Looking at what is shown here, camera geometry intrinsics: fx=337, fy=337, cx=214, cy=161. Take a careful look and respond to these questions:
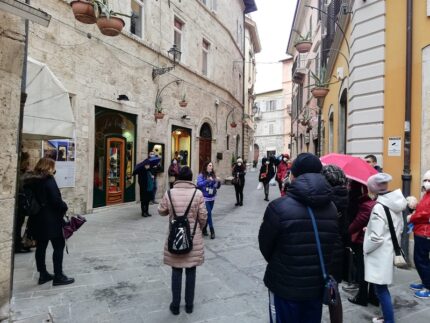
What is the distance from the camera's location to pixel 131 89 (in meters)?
10.9

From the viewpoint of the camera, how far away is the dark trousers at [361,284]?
12.6 feet

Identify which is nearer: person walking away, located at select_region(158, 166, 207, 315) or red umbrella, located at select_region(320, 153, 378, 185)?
person walking away, located at select_region(158, 166, 207, 315)

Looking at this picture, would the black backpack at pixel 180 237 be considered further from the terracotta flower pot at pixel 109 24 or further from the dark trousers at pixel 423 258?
the terracotta flower pot at pixel 109 24

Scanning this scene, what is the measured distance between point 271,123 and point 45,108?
140 ft

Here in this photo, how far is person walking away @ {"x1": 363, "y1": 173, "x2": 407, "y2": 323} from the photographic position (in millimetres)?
3238

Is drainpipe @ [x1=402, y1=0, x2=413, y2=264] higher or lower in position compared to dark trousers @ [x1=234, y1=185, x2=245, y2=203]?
higher

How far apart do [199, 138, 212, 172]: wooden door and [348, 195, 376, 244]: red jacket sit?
1281cm

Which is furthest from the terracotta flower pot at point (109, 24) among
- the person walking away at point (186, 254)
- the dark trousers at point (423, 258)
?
the dark trousers at point (423, 258)

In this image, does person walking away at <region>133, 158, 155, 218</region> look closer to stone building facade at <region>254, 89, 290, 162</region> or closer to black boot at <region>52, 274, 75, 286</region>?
black boot at <region>52, 274, 75, 286</region>

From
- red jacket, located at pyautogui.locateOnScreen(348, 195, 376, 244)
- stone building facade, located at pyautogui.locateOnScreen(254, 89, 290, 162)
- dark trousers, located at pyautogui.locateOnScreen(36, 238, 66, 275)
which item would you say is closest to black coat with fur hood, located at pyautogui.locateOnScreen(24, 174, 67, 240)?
dark trousers, located at pyautogui.locateOnScreen(36, 238, 66, 275)

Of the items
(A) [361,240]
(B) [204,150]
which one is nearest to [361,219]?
(A) [361,240]

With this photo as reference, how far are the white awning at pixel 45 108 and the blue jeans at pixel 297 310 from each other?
4.53 metres

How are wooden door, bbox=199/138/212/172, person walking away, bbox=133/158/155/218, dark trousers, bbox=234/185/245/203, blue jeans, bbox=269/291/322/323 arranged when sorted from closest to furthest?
blue jeans, bbox=269/291/322/323, person walking away, bbox=133/158/155/218, dark trousers, bbox=234/185/245/203, wooden door, bbox=199/138/212/172

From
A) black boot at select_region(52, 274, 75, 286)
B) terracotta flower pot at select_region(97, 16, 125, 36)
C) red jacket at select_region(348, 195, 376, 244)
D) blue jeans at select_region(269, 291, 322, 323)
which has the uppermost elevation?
terracotta flower pot at select_region(97, 16, 125, 36)
